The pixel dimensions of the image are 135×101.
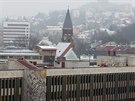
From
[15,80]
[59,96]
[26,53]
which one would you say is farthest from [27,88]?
[26,53]

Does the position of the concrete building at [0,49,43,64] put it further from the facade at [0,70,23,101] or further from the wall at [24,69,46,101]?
the facade at [0,70,23,101]

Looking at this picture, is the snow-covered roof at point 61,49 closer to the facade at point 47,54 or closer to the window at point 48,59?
the facade at point 47,54

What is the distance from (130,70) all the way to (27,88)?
60.3 feet

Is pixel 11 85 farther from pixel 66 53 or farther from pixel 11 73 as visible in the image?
pixel 66 53

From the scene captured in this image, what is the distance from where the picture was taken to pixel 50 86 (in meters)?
56.8

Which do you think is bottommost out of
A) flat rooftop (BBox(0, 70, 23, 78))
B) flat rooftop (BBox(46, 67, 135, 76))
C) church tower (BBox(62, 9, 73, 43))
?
flat rooftop (BBox(46, 67, 135, 76))

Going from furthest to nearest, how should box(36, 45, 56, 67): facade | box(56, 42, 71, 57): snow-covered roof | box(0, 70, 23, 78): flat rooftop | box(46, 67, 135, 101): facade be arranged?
box(56, 42, 71, 57): snow-covered roof, box(36, 45, 56, 67): facade, box(46, 67, 135, 101): facade, box(0, 70, 23, 78): flat rooftop

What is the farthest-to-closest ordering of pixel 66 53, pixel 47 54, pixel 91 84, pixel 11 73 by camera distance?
pixel 66 53 → pixel 47 54 → pixel 91 84 → pixel 11 73

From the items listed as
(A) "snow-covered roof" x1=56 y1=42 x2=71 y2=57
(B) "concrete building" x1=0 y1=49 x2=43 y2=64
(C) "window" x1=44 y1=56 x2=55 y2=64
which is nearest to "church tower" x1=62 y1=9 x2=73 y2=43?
(A) "snow-covered roof" x1=56 y1=42 x2=71 y2=57

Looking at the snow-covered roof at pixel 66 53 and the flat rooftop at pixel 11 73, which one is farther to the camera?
the snow-covered roof at pixel 66 53

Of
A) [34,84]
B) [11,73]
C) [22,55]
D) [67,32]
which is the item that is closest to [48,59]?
[22,55]

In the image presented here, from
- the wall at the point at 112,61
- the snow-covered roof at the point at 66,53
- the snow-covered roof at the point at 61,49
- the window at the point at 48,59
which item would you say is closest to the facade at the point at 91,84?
the wall at the point at 112,61

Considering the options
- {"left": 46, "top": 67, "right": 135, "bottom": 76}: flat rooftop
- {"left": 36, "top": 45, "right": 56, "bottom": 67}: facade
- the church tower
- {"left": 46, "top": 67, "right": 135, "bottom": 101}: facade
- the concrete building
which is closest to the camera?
{"left": 46, "top": 67, "right": 135, "bottom": 76}: flat rooftop

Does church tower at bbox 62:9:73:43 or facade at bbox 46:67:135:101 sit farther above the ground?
church tower at bbox 62:9:73:43
